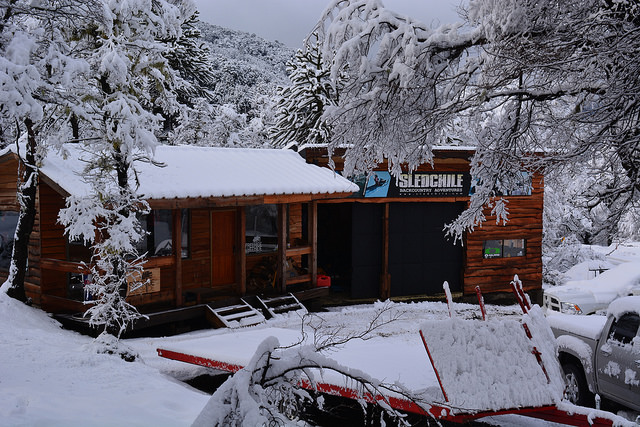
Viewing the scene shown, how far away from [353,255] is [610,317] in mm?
10207

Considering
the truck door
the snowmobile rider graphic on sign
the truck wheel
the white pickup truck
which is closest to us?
the truck door

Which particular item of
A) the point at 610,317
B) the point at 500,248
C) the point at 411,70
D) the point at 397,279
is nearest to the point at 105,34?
the point at 411,70

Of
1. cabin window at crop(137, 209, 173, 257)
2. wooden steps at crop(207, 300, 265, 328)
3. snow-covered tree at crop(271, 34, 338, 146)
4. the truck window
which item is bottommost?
wooden steps at crop(207, 300, 265, 328)

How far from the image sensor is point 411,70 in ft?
22.5

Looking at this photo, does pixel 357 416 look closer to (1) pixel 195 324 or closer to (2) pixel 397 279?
(1) pixel 195 324

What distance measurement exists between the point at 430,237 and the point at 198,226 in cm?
767

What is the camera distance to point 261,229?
53.4 feet

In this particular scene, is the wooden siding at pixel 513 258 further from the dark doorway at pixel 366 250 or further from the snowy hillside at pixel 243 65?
the snowy hillside at pixel 243 65

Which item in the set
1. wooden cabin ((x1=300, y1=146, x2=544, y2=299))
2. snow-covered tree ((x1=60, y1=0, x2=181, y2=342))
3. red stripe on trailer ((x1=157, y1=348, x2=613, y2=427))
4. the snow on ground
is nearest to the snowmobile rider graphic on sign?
wooden cabin ((x1=300, y1=146, x2=544, y2=299))

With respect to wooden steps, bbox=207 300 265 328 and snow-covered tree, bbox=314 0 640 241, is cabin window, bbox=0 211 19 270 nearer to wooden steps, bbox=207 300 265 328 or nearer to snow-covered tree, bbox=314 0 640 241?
wooden steps, bbox=207 300 265 328

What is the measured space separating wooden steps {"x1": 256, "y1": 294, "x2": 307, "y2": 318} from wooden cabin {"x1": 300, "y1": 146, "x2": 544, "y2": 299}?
2.79 meters

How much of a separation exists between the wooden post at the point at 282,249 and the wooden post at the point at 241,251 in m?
1.10

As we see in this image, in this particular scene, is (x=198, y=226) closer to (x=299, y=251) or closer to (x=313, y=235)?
A: (x=299, y=251)

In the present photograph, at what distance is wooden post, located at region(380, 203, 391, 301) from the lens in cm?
1752
